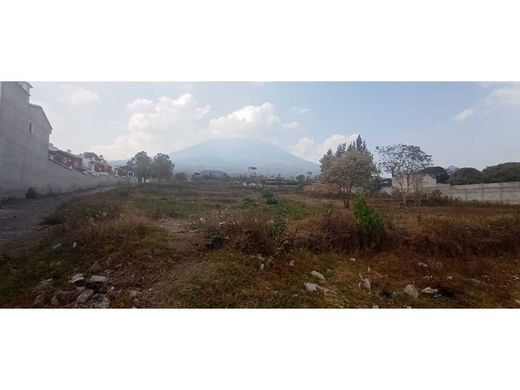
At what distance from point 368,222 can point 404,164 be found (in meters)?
1.17

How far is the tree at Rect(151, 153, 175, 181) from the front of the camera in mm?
4374

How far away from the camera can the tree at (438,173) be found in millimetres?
4488

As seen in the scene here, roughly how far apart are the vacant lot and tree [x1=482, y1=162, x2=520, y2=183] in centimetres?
59

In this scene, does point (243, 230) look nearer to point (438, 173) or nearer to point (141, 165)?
point (141, 165)

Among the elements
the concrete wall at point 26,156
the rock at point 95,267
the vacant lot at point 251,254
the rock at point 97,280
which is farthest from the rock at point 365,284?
the concrete wall at point 26,156

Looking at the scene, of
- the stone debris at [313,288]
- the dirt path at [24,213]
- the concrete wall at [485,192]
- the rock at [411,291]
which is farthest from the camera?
the concrete wall at [485,192]

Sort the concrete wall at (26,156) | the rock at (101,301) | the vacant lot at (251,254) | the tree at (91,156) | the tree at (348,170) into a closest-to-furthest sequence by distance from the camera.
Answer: the rock at (101,301) < the vacant lot at (251,254) < the concrete wall at (26,156) < the tree at (348,170) < the tree at (91,156)

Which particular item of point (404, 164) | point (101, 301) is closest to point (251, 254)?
point (101, 301)

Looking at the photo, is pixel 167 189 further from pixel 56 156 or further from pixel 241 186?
pixel 56 156

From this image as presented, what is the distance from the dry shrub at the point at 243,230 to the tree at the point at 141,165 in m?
1.34

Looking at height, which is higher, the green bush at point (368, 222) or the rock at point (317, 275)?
the green bush at point (368, 222)

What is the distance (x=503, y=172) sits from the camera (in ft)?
14.9

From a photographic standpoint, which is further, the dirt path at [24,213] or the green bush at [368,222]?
the green bush at [368,222]

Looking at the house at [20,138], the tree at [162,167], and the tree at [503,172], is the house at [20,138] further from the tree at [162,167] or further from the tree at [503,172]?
the tree at [503,172]
